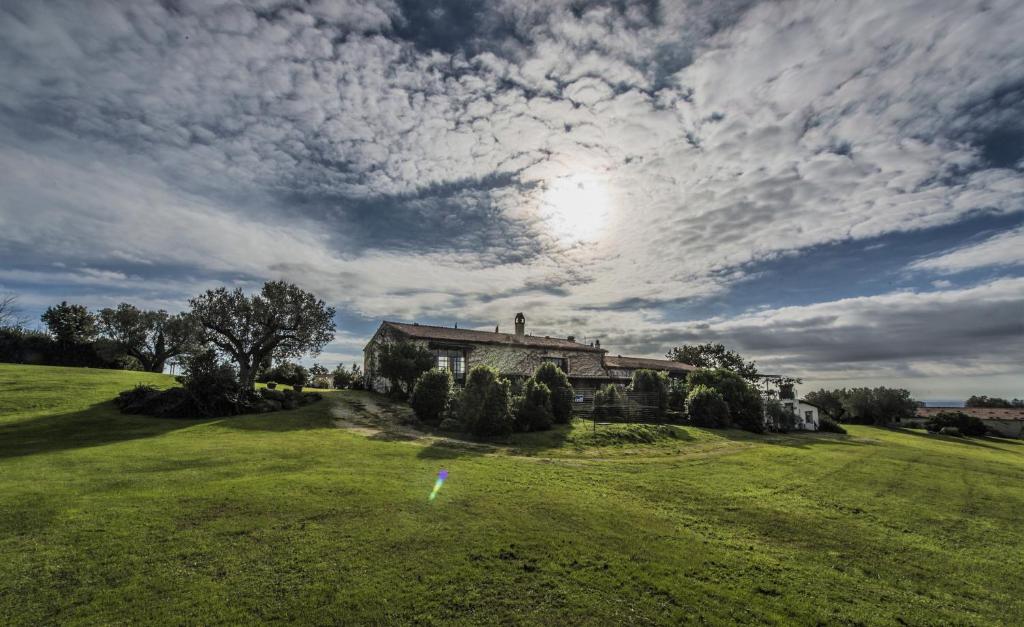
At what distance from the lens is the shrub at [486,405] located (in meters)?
25.5

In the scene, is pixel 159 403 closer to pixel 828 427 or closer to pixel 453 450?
pixel 453 450

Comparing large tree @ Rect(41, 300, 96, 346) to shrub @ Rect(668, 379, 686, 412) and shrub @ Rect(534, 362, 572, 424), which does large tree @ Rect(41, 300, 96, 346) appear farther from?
shrub @ Rect(668, 379, 686, 412)

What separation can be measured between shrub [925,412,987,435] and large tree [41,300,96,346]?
106595 mm

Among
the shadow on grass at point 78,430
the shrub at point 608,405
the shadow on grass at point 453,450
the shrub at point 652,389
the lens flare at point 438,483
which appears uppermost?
the shrub at point 652,389

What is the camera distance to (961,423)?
59.0 meters

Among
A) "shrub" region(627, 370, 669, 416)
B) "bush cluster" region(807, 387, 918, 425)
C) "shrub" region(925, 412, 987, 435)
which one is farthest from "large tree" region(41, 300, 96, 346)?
"shrub" region(925, 412, 987, 435)

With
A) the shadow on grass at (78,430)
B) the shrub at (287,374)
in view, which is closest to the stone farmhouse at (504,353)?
the shrub at (287,374)

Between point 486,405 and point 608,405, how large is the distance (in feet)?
44.9

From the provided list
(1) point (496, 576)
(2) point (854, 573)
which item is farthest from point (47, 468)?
(2) point (854, 573)

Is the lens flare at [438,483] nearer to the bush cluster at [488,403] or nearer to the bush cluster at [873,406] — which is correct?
the bush cluster at [488,403]

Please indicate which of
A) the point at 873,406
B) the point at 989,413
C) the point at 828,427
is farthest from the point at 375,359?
the point at 989,413

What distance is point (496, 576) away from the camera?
8.43 m

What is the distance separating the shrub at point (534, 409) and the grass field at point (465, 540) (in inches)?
337

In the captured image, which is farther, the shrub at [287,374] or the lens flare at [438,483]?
the shrub at [287,374]
